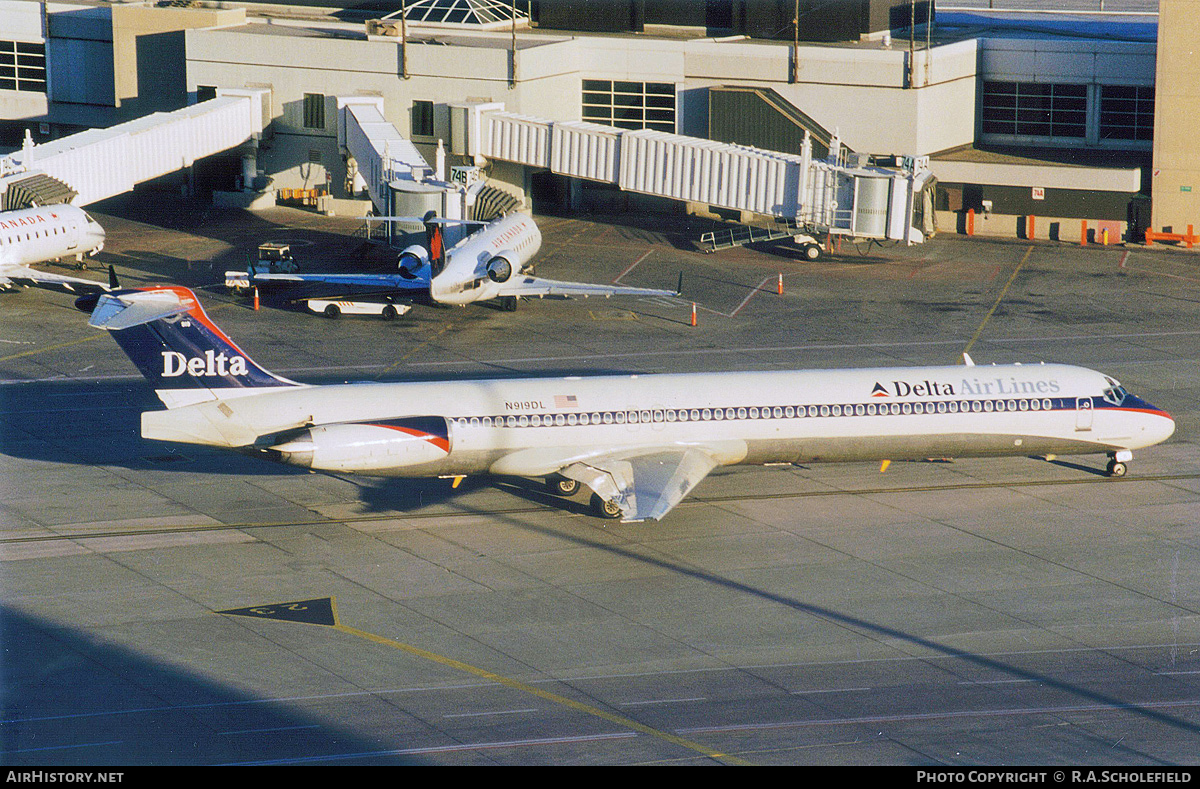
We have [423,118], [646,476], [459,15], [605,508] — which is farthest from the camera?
[459,15]

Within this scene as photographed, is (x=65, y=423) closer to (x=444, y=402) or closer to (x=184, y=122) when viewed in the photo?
(x=444, y=402)

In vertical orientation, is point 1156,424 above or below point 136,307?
below

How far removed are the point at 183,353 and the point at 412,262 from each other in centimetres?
2097

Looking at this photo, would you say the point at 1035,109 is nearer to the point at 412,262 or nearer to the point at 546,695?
the point at 412,262

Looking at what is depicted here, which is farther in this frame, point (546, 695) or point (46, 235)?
point (46, 235)

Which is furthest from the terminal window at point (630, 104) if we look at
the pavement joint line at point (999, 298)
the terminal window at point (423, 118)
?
the pavement joint line at point (999, 298)

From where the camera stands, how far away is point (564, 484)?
36.5 meters

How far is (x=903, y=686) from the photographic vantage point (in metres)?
27.2

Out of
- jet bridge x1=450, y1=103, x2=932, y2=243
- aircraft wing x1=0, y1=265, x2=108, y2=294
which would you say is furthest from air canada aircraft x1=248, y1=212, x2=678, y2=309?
jet bridge x1=450, y1=103, x2=932, y2=243

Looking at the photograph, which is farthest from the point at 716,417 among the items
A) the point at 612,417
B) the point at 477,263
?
the point at 477,263

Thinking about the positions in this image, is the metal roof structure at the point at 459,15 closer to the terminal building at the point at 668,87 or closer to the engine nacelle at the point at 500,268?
the terminal building at the point at 668,87

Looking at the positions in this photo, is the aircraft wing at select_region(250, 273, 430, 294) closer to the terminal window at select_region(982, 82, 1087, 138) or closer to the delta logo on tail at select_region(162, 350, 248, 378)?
the delta logo on tail at select_region(162, 350, 248, 378)

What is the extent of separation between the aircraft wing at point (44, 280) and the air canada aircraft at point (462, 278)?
6.14 m

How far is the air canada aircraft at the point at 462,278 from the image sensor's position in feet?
174
